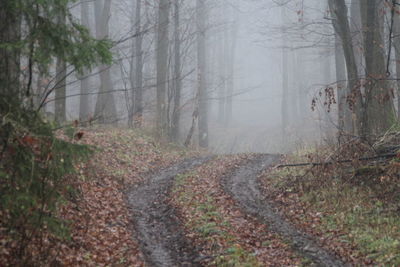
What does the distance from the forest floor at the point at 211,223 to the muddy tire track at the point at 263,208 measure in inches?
0.8

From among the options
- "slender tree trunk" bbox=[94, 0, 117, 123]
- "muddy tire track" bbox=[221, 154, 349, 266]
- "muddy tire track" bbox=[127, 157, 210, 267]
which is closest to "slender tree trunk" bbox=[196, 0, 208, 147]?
"slender tree trunk" bbox=[94, 0, 117, 123]

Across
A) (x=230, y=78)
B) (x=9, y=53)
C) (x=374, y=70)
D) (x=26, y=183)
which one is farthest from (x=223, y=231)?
(x=230, y=78)

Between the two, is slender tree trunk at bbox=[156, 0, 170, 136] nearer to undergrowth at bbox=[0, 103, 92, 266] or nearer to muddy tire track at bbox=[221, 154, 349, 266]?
muddy tire track at bbox=[221, 154, 349, 266]

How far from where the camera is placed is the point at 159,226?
9711mm

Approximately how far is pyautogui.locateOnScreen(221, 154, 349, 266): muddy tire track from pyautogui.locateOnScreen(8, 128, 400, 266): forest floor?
20 millimetres

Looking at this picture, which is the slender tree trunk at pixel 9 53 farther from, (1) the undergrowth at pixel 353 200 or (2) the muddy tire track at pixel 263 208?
(1) the undergrowth at pixel 353 200

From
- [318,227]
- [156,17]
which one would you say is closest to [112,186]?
[318,227]

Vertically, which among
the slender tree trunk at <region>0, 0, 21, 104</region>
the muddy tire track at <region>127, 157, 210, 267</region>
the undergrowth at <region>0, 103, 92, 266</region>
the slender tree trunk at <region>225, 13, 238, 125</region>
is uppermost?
the slender tree trunk at <region>225, 13, 238, 125</region>

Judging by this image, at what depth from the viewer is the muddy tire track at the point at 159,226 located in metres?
8.06

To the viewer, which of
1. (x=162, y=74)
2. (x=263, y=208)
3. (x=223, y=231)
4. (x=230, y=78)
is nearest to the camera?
(x=223, y=231)

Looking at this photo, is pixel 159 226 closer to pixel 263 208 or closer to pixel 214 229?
pixel 214 229

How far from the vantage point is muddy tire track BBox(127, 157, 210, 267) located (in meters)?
8.06

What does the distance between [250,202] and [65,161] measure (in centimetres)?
609

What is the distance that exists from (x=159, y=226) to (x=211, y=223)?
1.18 m
